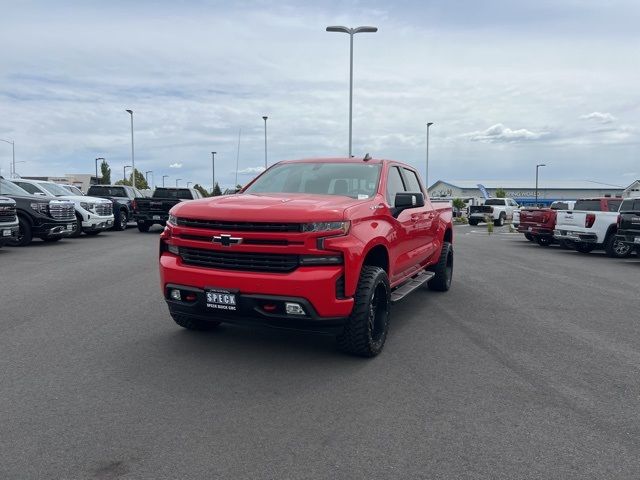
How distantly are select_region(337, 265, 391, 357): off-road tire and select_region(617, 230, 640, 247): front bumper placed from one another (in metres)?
11.0

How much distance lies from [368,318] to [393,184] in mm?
2115

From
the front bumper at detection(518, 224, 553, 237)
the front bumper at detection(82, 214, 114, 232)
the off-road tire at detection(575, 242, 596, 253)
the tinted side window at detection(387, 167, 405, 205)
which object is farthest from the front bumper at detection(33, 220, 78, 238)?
the off-road tire at detection(575, 242, 596, 253)

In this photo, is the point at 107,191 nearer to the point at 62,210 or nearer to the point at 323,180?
the point at 62,210

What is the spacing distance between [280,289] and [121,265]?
26.4 ft

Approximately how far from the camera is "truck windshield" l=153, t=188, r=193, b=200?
866 inches

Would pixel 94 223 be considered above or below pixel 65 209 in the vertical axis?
below

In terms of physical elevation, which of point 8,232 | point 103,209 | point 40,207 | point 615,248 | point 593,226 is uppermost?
point 40,207

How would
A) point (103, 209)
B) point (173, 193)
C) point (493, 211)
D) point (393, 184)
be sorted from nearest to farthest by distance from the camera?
point (393, 184), point (103, 209), point (173, 193), point (493, 211)

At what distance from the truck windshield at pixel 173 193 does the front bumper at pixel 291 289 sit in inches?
705

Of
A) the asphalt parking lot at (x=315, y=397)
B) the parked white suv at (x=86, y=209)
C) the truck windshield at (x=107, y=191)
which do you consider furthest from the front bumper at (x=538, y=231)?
the truck windshield at (x=107, y=191)

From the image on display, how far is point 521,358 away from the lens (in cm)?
532

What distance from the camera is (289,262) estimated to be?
15.3ft

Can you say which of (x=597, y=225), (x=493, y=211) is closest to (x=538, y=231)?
(x=597, y=225)

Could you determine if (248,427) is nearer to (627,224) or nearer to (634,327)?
(634,327)
